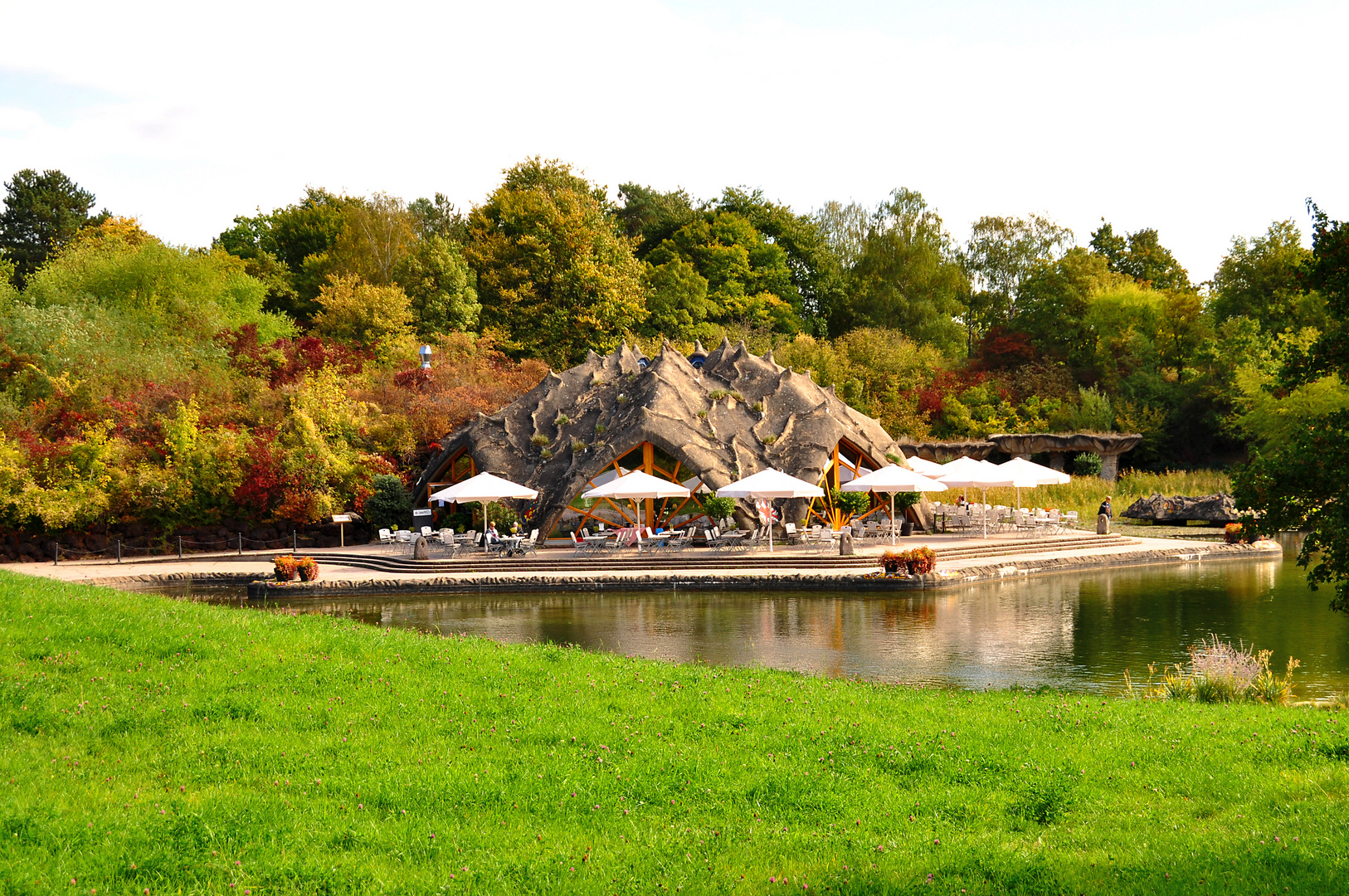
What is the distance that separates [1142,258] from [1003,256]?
7.70 meters

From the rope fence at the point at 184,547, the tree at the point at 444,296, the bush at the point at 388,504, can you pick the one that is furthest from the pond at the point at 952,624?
the tree at the point at 444,296

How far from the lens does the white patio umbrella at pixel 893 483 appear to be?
2700 centimetres

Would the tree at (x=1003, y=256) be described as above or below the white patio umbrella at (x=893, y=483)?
above

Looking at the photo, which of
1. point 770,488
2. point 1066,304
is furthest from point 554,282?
point 1066,304

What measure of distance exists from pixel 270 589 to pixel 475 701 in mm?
15547

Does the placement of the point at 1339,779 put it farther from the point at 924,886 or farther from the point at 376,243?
the point at 376,243

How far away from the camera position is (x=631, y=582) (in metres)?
22.5

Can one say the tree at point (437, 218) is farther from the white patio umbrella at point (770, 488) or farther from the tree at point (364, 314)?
the white patio umbrella at point (770, 488)

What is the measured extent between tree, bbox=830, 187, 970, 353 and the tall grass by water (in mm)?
17650

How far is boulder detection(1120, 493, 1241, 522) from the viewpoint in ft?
116

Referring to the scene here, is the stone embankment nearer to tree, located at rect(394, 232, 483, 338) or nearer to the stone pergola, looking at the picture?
the stone pergola

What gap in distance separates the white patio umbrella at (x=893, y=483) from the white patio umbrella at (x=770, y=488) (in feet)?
4.68

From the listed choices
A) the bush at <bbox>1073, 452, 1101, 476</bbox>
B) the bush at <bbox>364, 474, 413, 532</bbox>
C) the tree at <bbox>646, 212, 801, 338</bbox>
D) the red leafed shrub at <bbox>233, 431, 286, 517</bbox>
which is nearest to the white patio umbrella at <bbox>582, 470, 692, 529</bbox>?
the bush at <bbox>364, 474, 413, 532</bbox>

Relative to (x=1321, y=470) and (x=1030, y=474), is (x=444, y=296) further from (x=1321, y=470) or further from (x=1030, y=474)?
(x=1321, y=470)
